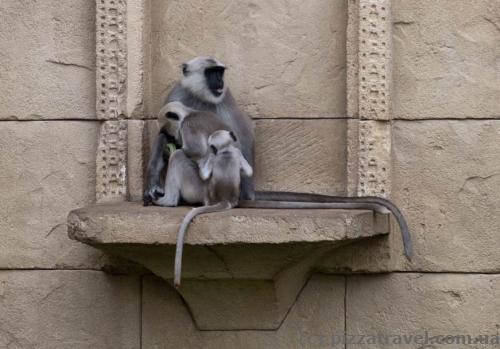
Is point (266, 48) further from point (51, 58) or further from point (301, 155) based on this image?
point (51, 58)

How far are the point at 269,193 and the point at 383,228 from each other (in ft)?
2.21

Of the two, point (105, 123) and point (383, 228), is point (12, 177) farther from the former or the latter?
point (383, 228)

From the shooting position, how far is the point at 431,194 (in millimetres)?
6676

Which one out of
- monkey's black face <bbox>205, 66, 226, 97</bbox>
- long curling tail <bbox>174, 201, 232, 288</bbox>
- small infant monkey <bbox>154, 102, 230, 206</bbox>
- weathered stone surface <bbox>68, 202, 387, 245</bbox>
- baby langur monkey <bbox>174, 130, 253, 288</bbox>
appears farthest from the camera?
monkey's black face <bbox>205, 66, 226, 97</bbox>

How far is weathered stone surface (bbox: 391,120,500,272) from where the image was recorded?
261 inches

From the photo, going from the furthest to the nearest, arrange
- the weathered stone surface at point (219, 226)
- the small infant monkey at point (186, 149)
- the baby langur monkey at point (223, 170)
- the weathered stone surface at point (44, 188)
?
the weathered stone surface at point (44, 188) → the small infant monkey at point (186, 149) → the baby langur monkey at point (223, 170) → the weathered stone surface at point (219, 226)

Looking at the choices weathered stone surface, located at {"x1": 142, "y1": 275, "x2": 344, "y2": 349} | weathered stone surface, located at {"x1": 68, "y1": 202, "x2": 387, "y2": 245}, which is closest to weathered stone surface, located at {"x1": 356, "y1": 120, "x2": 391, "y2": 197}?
weathered stone surface, located at {"x1": 68, "y1": 202, "x2": 387, "y2": 245}

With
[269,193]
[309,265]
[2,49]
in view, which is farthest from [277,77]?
[2,49]

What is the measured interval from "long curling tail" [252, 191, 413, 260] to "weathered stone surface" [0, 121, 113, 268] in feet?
3.43

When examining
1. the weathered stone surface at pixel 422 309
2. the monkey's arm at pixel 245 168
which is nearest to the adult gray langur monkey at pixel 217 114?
the monkey's arm at pixel 245 168

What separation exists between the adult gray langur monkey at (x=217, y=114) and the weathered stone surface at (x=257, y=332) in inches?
20.7

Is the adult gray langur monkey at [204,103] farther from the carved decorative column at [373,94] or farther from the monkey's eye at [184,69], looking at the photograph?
the carved decorative column at [373,94]

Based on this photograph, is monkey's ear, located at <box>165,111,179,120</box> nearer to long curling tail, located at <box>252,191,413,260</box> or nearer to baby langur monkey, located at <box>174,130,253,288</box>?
baby langur monkey, located at <box>174,130,253,288</box>

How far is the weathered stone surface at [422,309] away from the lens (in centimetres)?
664
